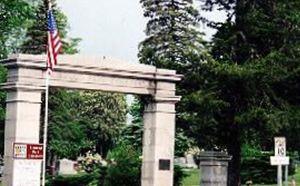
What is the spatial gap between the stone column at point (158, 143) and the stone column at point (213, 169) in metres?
1.88

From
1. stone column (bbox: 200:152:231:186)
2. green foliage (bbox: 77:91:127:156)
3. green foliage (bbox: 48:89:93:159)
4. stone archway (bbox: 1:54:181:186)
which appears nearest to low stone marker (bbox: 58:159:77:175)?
green foliage (bbox: 77:91:127:156)

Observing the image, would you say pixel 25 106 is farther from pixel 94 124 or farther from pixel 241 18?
pixel 94 124

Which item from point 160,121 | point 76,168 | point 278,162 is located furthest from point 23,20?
point 76,168

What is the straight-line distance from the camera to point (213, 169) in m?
29.0

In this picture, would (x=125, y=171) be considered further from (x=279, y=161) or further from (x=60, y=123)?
(x=60, y=123)

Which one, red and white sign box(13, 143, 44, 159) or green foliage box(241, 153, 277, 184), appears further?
green foliage box(241, 153, 277, 184)

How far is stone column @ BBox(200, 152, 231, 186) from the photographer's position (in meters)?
28.9

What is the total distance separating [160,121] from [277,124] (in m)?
4.97

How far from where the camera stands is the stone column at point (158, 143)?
2728cm

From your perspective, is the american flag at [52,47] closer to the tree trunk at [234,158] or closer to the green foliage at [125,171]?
the green foliage at [125,171]

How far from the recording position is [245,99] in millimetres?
32125

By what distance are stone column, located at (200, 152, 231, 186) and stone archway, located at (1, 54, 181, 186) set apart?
1.93 meters

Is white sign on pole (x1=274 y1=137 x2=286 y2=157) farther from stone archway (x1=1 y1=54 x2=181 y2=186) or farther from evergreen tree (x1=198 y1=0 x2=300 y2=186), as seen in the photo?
evergreen tree (x1=198 y1=0 x2=300 y2=186)

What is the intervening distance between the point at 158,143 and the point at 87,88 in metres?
3.49
